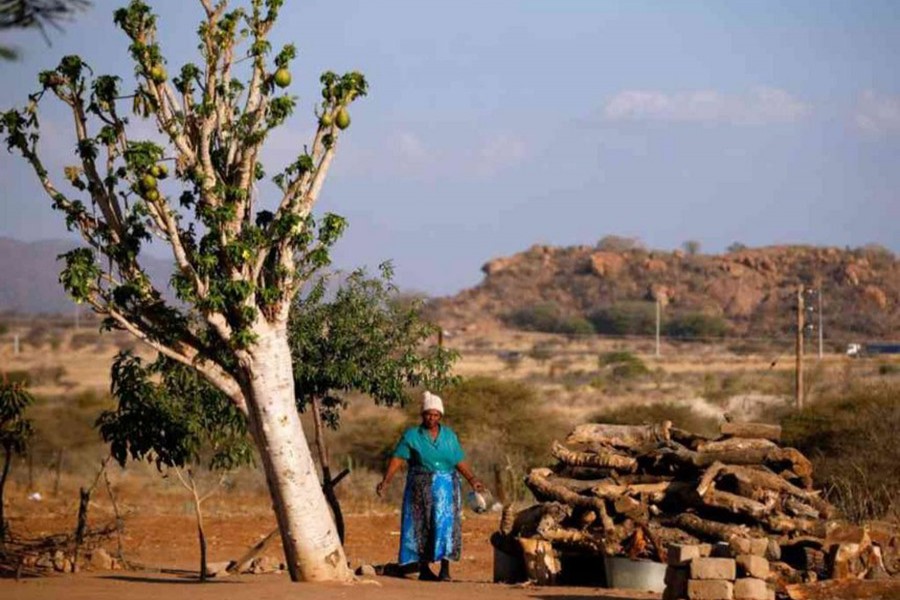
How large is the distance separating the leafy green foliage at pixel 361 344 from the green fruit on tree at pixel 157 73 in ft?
10.9

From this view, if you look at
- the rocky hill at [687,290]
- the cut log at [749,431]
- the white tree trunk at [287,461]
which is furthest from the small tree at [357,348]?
the rocky hill at [687,290]

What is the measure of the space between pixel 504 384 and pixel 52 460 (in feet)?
33.5

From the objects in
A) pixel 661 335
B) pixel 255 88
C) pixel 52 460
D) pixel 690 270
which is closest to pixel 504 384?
pixel 52 460

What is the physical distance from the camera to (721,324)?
9231 cm

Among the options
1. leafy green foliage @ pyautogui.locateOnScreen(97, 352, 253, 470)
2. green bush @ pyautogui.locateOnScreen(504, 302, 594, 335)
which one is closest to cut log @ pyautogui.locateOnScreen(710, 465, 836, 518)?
leafy green foliage @ pyautogui.locateOnScreen(97, 352, 253, 470)

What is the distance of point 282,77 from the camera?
12875 mm

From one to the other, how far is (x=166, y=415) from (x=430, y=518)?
2.56 meters

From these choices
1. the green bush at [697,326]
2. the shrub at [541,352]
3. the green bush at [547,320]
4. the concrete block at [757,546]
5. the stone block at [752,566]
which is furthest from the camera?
the green bush at [547,320]

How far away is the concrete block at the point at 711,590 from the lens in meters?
11.8

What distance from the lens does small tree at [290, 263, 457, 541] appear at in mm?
15195

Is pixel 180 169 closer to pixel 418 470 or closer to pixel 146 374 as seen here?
pixel 146 374

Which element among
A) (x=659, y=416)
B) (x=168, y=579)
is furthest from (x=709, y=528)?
(x=659, y=416)

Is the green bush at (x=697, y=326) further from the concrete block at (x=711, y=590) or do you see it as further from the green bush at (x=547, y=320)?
the concrete block at (x=711, y=590)

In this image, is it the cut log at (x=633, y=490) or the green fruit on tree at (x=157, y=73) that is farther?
the cut log at (x=633, y=490)
